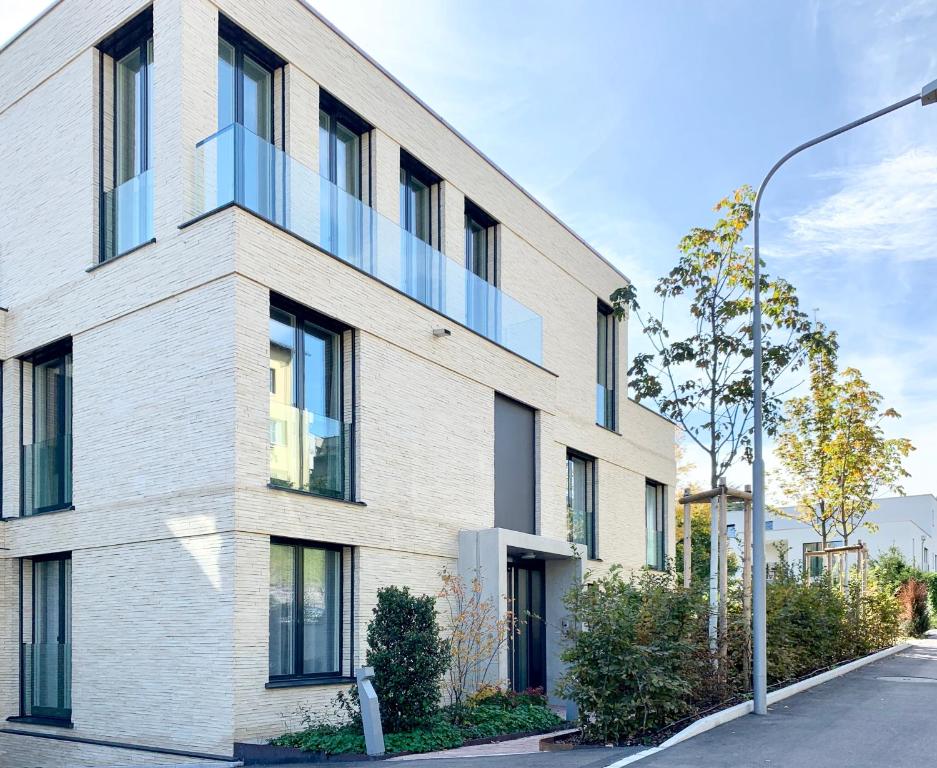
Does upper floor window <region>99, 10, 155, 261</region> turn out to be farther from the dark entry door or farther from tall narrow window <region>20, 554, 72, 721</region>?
the dark entry door

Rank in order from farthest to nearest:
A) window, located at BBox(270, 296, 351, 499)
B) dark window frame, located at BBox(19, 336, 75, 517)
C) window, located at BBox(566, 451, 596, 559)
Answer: window, located at BBox(566, 451, 596, 559) < dark window frame, located at BBox(19, 336, 75, 517) < window, located at BBox(270, 296, 351, 499)

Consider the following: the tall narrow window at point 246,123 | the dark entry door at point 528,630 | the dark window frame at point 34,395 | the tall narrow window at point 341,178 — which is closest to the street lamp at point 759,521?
the dark entry door at point 528,630

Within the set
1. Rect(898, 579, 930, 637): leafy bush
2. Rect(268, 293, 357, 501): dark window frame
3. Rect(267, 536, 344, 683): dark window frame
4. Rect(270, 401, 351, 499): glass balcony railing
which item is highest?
Rect(268, 293, 357, 501): dark window frame

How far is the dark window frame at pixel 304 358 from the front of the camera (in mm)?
14906

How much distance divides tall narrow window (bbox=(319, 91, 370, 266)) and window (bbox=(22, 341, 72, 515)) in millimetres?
4603

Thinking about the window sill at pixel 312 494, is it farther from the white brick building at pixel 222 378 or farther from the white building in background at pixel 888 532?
the white building in background at pixel 888 532

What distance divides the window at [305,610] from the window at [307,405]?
3.04 feet

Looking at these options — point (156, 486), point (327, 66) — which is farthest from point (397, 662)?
point (327, 66)

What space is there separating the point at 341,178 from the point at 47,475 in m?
6.62

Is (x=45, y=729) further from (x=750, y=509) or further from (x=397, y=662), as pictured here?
(x=750, y=509)

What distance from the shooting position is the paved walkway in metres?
11.2

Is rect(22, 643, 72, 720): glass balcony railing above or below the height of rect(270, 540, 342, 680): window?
below

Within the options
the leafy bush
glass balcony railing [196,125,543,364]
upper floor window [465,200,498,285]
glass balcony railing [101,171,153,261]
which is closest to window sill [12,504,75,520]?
glass balcony railing [101,171,153,261]

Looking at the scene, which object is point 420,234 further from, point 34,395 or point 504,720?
point 504,720
